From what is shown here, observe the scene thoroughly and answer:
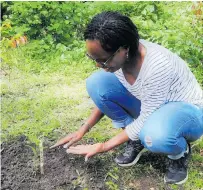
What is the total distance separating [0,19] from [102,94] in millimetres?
2604

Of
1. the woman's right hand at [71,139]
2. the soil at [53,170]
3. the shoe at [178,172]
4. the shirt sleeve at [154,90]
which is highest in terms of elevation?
the shirt sleeve at [154,90]

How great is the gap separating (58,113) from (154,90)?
4.67ft

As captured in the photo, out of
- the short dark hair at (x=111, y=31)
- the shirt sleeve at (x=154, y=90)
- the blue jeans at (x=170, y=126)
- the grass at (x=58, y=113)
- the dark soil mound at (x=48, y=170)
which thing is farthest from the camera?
the grass at (x=58, y=113)

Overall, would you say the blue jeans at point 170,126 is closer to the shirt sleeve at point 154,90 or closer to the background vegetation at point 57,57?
the shirt sleeve at point 154,90

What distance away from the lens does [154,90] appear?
2312 mm

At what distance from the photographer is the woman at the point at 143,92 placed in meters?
2.17

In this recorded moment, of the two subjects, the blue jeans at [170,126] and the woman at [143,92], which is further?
the blue jeans at [170,126]

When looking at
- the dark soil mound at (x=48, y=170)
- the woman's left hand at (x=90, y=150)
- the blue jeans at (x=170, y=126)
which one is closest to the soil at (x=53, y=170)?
the dark soil mound at (x=48, y=170)

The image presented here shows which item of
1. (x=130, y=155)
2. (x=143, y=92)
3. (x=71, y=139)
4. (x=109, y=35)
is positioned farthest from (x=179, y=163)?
(x=109, y=35)

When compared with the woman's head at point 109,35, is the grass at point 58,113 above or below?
below

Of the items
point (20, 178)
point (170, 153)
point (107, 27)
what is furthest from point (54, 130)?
point (107, 27)

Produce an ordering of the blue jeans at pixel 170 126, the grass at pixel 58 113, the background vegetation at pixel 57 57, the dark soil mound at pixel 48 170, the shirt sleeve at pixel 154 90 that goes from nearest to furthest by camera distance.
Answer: the shirt sleeve at pixel 154 90
the blue jeans at pixel 170 126
the dark soil mound at pixel 48 170
the grass at pixel 58 113
the background vegetation at pixel 57 57

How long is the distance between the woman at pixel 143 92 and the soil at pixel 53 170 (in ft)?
0.44

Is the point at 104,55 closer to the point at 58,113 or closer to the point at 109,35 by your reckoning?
the point at 109,35
